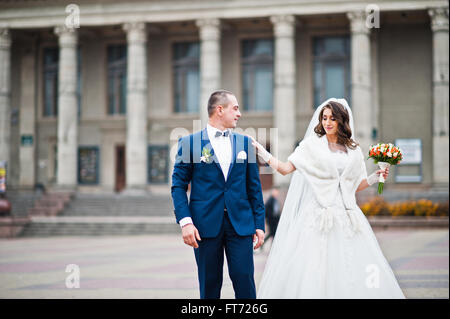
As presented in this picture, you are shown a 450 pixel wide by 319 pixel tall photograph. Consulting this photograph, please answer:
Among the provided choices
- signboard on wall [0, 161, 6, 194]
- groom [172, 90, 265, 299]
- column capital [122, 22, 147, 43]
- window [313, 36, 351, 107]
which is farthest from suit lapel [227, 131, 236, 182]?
window [313, 36, 351, 107]

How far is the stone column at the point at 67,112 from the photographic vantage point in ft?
129

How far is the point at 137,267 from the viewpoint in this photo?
1480 cm

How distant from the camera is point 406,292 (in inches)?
399

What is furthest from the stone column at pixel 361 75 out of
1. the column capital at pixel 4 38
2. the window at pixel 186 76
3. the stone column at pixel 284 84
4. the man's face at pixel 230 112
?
the man's face at pixel 230 112

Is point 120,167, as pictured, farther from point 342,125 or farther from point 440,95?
point 342,125

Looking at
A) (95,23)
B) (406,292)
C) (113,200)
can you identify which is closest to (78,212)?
(113,200)

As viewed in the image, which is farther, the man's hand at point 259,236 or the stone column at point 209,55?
the stone column at point 209,55

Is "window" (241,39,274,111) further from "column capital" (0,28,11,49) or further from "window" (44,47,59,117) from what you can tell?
"column capital" (0,28,11,49)

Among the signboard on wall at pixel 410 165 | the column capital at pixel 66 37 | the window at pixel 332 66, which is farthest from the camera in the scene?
the window at pixel 332 66

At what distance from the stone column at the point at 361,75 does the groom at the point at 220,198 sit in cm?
3145

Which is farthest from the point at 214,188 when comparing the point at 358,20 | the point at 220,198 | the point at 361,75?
the point at 358,20

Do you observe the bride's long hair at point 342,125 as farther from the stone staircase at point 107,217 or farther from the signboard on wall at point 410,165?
the signboard on wall at point 410,165

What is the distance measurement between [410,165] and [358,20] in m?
9.14

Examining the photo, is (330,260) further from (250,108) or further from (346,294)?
(250,108)
